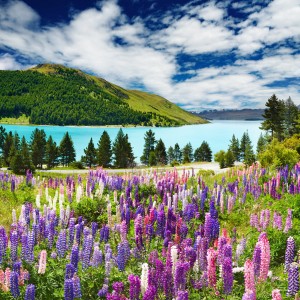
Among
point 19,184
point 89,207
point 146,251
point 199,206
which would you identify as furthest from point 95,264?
point 19,184

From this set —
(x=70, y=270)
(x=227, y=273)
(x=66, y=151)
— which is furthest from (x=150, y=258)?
(x=66, y=151)

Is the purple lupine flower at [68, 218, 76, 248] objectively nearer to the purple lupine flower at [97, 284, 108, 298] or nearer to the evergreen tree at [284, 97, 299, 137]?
the purple lupine flower at [97, 284, 108, 298]

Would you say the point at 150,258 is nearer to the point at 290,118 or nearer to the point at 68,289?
the point at 68,289

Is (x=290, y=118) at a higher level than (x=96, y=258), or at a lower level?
higher

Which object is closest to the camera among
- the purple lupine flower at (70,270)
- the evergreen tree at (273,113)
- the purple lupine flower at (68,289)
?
the purple lupine flower at (68,289)

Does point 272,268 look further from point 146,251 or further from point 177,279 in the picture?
point 177,279

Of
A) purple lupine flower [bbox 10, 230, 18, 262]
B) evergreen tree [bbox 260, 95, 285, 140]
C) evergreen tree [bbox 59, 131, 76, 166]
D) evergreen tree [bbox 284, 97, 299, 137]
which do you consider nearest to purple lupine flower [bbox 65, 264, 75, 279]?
purple lupine flower [bbox 10, 230, 18, 262]

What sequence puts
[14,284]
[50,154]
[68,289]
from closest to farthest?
[68,289], [14,284], [50,154]

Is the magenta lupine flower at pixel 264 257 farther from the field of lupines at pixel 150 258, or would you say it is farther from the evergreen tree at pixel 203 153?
the evergreen tree at pixel 203 153

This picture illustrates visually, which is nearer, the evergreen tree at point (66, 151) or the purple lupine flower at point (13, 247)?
the purple lupine flower at point (13, 247)

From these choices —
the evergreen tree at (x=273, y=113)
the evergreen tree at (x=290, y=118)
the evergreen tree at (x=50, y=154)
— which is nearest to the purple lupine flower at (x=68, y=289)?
the evergreen tree at (x=273, y=113)

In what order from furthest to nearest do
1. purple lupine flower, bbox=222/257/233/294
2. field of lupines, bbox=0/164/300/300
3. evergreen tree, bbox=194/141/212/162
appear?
evergreen tree, bbox=194/141/212/162 → field of lupines, bbox=0/164/300/300 → purple lupine flower, bbox=222/257/233/294

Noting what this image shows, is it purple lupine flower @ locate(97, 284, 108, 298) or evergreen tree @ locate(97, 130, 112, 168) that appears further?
evergreen tree @ locate(97, 130, 112, 168)

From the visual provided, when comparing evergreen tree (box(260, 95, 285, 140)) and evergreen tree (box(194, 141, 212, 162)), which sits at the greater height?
evergreen tree (box(260, 95, 285, 140))
